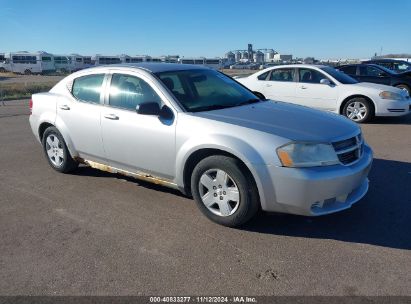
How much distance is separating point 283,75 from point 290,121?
24.0ft

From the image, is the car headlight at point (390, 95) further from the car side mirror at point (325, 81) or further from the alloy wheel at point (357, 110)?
the car side mirror at point (325, 81)

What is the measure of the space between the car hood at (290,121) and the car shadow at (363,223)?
2.95 feet

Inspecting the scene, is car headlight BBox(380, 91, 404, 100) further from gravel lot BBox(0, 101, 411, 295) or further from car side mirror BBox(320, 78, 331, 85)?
gravel lot BBox(0, 101, 411, 295)

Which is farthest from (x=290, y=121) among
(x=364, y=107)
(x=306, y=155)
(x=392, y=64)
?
(x=392, y=64)

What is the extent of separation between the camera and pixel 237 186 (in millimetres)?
3801

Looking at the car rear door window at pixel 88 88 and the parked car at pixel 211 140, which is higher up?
the car rear door window at pixel 88 88

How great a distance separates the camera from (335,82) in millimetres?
10148

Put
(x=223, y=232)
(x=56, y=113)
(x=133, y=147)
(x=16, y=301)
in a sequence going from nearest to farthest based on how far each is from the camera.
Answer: (x=16, y=301) < (x=223, y=232) < (x=133, y=147) < (x=56, y=113)

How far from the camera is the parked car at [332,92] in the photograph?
973 centimetres

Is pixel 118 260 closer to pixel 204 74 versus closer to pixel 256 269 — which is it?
pixel 256 269

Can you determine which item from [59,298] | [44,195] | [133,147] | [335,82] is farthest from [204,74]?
[335,82]

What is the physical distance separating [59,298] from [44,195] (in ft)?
7.87

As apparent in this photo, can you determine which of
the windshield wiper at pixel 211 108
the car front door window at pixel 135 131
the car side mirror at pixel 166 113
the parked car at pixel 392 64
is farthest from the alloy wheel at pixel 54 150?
the parked car at pixel 392 64

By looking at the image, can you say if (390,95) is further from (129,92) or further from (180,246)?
(180,246)
